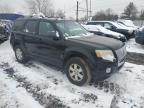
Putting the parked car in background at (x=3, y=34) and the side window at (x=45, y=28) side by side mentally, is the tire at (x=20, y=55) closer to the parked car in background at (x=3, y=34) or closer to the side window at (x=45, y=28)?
the side window at (x=45, y=28)

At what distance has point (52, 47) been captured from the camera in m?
5.55

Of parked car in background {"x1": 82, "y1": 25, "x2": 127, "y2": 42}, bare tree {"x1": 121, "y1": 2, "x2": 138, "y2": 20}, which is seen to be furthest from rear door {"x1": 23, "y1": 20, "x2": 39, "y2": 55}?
bare tree {"x1": 121, "y1": 2, "x2": 138, "y2": 20}

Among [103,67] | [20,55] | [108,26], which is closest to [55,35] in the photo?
[103,67]

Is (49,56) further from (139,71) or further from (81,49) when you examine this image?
(139,71)

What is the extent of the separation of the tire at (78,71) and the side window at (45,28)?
1.14m

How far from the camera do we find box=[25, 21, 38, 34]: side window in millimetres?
6346

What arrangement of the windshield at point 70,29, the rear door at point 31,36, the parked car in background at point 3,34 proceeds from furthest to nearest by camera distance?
the parked car in background at point 3,34, the rear door at point 31,36, the windshield at point 70,29

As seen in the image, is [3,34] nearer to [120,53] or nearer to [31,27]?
[31,27]

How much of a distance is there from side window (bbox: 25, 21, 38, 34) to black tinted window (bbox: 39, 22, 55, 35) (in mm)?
302

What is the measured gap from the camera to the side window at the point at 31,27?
20.8ft

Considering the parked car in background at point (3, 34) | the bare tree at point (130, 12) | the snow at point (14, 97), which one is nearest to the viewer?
the snow at point (14, 97)

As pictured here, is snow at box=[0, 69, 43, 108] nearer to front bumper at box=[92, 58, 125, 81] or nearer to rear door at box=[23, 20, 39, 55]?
rear door at box=[23, 20, 39, 55]

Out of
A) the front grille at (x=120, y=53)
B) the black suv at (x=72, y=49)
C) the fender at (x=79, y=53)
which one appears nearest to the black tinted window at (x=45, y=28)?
the black suv at (x=72, y=49)

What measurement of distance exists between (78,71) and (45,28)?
5.96 ft
